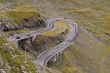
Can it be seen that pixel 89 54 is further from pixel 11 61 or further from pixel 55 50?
pixel 11 61

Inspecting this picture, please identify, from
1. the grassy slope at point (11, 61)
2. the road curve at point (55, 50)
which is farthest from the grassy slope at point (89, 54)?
the grassy slope at point (11, 61)

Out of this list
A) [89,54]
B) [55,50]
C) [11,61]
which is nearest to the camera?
[11,61]

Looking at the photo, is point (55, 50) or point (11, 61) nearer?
point (11, 61)

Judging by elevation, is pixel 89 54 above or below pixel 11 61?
below

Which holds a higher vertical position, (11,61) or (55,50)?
(11,61)

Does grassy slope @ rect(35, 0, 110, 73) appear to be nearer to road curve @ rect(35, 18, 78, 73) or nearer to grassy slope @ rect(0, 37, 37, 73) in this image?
road curve @ rect(35, 18, 78, 73)

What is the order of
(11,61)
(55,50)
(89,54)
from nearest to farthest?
(11,61), (55,50), (89,54)

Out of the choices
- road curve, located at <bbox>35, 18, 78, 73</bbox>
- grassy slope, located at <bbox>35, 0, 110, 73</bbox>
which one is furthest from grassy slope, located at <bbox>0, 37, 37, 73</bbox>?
grassy slope, located at <bbox>35, 0, 110, 73</bbox>

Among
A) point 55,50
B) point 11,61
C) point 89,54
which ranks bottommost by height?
point 89,54

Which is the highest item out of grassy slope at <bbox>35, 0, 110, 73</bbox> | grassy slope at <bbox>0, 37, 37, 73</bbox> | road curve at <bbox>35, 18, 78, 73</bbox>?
grassy slope at <bbox>0, 37, 37, 73</bbox>

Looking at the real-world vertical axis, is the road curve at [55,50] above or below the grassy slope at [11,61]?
below

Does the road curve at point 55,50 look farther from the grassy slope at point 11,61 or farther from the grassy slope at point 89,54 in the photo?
the grassy slope at point 11,61

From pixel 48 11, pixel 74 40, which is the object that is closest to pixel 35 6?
pixel 48 11

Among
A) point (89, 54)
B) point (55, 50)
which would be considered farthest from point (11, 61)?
point (89, 54)
